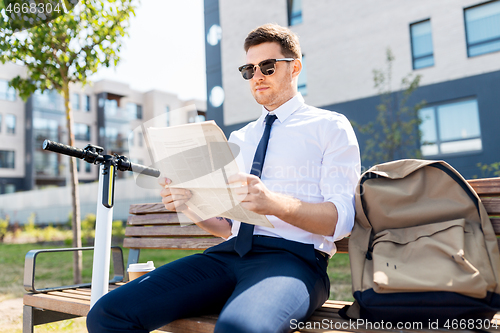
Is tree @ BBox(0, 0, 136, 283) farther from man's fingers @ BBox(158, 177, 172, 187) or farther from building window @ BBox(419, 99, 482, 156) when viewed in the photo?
building window @ BBox(419, 99, 482, 156)

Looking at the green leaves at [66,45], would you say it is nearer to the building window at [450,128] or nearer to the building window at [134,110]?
the building window at [450,128]

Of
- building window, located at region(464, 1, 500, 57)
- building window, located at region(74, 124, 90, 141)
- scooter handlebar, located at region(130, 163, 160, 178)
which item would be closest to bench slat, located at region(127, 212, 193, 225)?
scooter handlebar, located at region(130, 163, 160, 178)


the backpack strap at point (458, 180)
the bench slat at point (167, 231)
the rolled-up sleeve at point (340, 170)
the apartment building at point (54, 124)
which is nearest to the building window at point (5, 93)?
the apartment building at point (54, 124)

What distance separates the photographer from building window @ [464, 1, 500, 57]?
38.1ft

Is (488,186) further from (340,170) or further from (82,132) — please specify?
(82,132)

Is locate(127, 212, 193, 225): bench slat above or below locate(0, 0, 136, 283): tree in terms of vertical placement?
below

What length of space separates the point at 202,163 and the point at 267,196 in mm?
290

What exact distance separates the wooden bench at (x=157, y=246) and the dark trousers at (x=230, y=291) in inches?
3.8

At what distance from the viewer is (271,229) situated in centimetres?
200

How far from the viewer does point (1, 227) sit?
16.2 meters

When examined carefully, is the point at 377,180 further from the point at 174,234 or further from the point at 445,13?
the point at 445,13

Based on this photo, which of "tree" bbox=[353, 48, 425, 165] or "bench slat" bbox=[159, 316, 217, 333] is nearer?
"bench slat" bbox=[159, 316, 217, 333]

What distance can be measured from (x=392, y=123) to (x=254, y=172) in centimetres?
1061

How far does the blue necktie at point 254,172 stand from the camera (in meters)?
1.95
